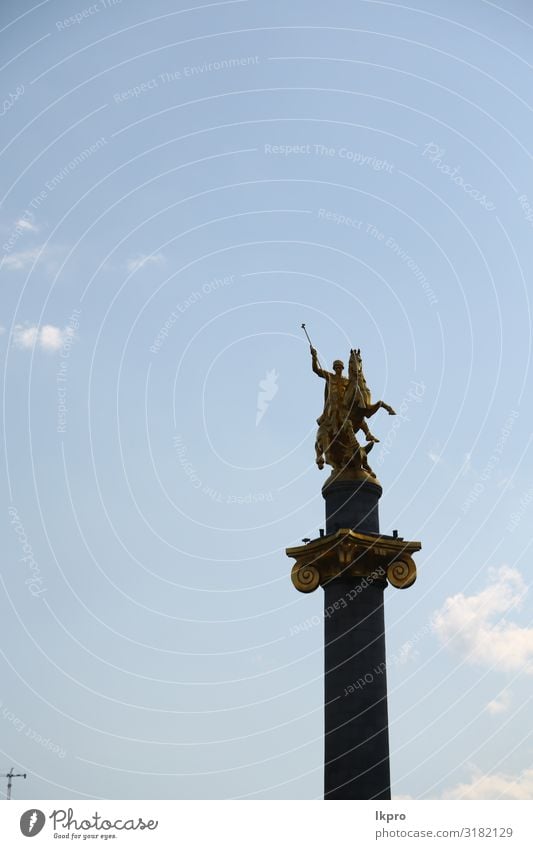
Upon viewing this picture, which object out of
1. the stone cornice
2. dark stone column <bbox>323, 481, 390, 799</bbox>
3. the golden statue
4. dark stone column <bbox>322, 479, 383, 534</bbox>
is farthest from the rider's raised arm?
the stone cornice

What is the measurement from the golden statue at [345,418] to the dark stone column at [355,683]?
1.62 meters

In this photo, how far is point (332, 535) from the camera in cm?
3061

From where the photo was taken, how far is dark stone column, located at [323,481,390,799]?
92.6 ft

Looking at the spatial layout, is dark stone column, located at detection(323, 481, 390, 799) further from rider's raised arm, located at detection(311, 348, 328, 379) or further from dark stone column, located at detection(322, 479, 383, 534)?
rider's raised arm, located at detection(311, 348, 328, 379)

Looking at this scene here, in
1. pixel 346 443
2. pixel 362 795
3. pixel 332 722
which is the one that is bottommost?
pixel 362 795

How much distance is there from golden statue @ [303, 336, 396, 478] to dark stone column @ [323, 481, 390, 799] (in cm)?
162

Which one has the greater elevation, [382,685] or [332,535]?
[332,535]

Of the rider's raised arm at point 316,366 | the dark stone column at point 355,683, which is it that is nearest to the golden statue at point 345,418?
the rider's raised arm at point 316,366

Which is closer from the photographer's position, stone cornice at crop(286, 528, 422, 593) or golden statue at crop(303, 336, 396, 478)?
stone cornice at crop(286, 528, 422, 593)

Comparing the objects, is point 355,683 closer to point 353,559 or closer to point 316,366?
point 353,559
